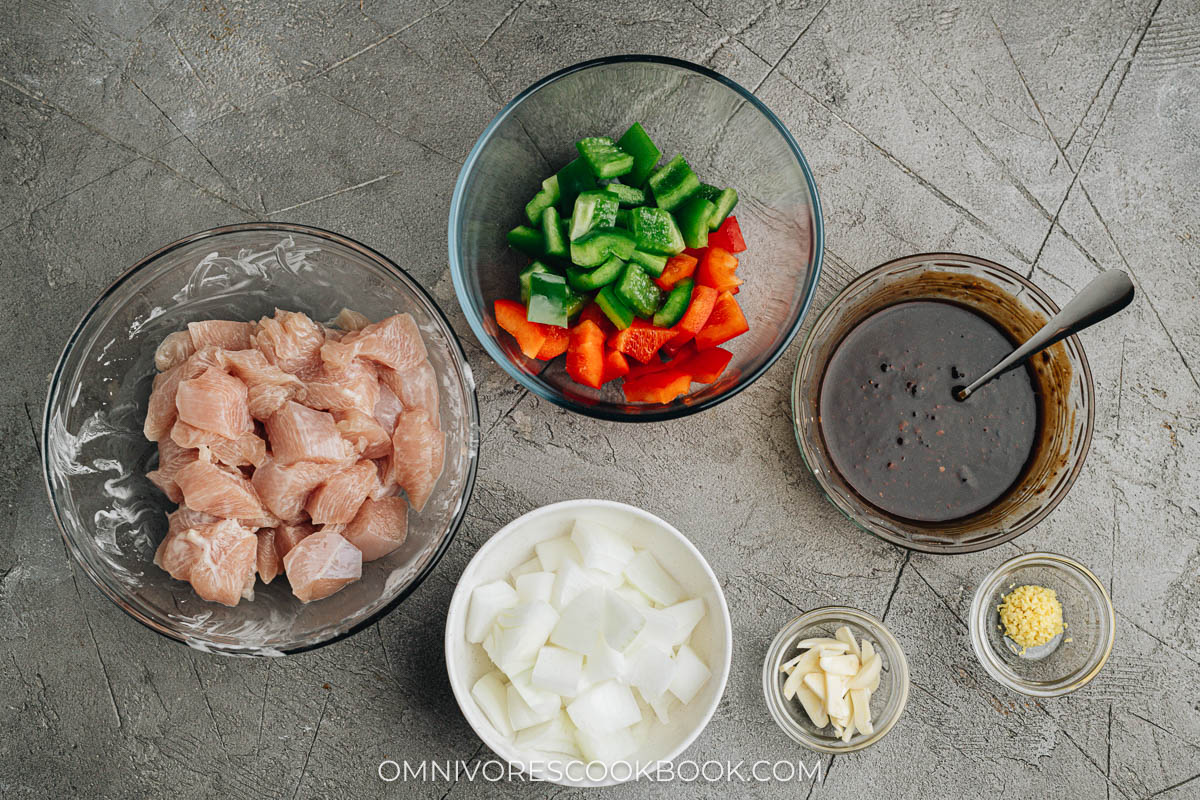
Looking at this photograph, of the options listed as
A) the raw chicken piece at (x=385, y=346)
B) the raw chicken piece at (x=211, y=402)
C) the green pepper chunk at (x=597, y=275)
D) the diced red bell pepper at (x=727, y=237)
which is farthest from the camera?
the diced red bell pepper at (x=727, y=237)

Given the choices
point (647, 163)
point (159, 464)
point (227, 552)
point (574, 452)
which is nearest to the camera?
point (227, 552)

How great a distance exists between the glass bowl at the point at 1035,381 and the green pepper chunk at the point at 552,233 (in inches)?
23.5

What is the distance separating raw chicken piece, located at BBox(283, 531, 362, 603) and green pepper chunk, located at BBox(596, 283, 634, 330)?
703mm

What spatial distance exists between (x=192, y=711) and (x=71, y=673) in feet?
0.95

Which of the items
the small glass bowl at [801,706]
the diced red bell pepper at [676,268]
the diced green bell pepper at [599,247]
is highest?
the diced green bell pepper at [599,247]

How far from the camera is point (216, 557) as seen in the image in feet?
4.72

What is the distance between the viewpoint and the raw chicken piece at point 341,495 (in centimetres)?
147

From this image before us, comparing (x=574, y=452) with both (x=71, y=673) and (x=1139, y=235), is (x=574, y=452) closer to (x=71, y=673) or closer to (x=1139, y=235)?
(x=71, y=673)

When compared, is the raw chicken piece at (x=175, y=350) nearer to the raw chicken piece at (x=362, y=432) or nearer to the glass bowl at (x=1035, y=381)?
the raw chicken piece at (x=362, y=432)

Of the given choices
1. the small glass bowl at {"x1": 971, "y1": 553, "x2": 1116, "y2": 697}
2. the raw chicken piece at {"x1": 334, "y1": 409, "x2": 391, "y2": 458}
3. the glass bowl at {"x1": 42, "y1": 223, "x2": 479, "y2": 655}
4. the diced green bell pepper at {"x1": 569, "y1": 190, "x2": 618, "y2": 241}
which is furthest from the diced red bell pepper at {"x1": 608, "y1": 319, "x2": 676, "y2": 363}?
the small glass bowl at {"x1": 971, "y1": 553, "x2": 1116, "y2": 697}

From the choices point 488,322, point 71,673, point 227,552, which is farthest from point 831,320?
point 71,673

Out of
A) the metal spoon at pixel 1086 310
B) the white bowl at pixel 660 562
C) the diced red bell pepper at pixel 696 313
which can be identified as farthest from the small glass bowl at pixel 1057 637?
the diced red bell pepper at pixel 696 313

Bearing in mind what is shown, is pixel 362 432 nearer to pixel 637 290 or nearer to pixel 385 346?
pixel 385 346

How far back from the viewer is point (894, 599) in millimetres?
1852
